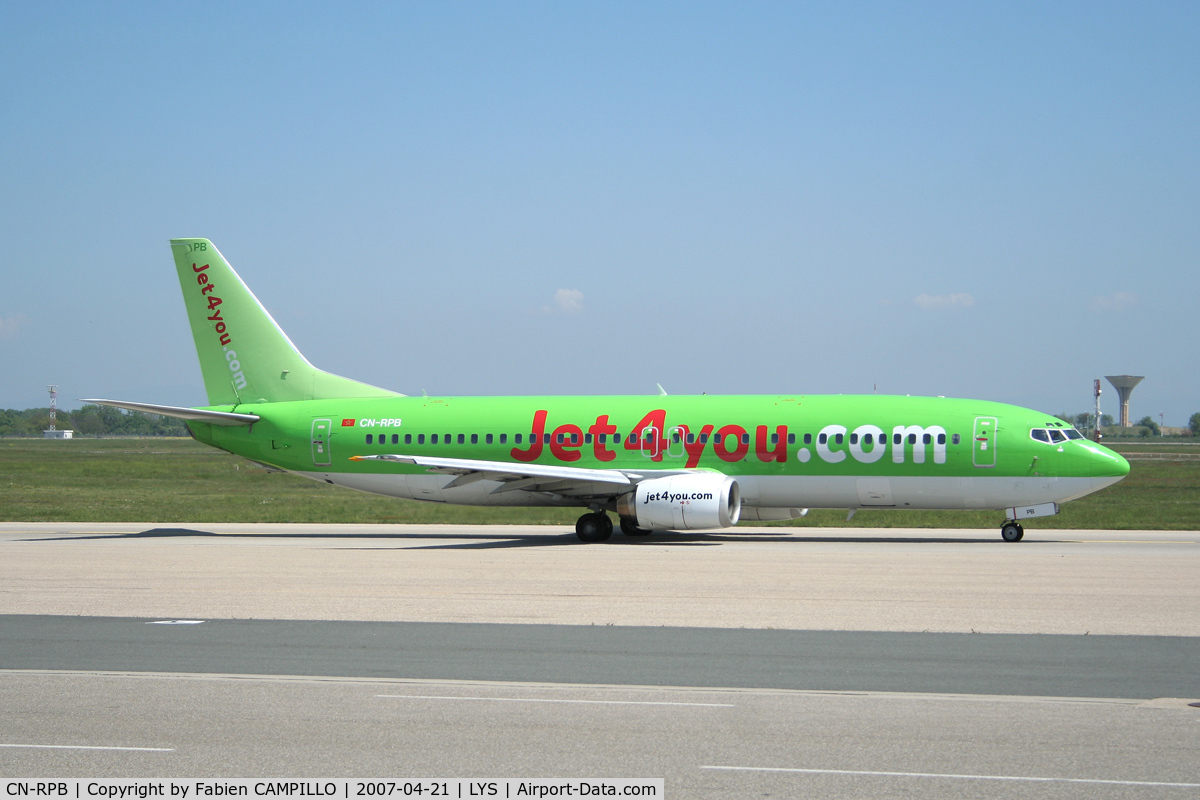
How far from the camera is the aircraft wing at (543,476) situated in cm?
3256

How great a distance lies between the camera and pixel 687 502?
3161cm

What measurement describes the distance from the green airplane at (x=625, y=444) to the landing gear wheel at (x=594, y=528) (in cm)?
6

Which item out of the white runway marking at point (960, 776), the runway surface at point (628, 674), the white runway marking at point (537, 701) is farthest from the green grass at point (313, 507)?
the white runway marking at point (960, 776)

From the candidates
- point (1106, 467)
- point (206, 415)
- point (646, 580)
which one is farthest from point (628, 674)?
point (206, 415)

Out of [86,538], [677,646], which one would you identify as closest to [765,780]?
[677,646]

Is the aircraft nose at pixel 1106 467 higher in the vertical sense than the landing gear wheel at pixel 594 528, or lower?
higher

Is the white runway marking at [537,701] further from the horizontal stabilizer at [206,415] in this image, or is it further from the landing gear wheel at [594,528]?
the horizontal stabilizer at [206,415]

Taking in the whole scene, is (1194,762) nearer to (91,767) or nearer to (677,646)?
(677,646)

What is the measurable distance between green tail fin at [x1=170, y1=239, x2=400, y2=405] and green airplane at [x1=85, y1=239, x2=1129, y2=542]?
0.16ft

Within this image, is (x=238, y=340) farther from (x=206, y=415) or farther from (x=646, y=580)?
(x=646, y=580)

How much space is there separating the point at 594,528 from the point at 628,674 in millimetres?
21065

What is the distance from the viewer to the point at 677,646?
14.6 m

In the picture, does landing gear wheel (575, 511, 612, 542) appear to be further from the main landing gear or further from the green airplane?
the main landing gear

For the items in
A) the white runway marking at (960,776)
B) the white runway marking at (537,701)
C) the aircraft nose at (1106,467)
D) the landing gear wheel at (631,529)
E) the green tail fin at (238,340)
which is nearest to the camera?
the white runway marking at (960,776)
